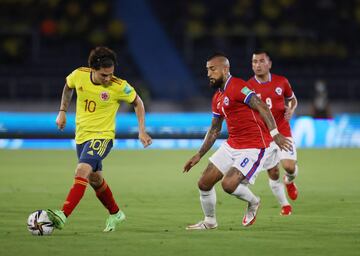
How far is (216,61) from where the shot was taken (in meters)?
10.0

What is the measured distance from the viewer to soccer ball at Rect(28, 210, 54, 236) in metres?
9.38

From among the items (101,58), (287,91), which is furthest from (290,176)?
(101,58)

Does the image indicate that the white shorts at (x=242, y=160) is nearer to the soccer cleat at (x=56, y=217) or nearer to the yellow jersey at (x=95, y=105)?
the yellow jersey at (x=95, y=105)

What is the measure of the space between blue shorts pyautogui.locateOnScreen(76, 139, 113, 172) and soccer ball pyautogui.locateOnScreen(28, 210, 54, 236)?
78 centimetres

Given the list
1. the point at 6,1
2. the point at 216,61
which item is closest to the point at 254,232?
the point at 216,61

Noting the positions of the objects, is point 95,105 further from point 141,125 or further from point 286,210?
point 286,210

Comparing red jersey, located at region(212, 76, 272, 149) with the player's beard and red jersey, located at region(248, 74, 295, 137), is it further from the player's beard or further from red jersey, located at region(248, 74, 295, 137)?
red jersey, located at region(248, 74, 295, 137)

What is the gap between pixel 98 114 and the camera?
10086 mm

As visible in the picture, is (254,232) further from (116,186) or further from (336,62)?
(336,62)

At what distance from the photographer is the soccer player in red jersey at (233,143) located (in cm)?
1004

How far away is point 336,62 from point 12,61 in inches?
442

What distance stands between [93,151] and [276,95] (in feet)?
11.6

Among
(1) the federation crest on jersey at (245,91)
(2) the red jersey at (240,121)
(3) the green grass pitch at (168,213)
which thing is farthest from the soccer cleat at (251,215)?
(1) the federation crest on jersey at (245,91)

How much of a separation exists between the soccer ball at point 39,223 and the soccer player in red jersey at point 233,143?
1.65m
